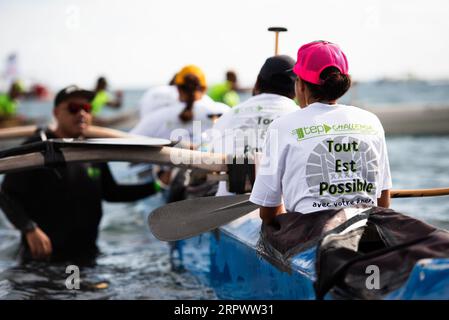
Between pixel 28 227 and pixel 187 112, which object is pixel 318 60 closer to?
pixel 28 227

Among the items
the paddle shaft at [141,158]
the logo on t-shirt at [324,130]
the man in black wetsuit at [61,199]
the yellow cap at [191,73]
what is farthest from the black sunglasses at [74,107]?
the logo on t-shirt at [324,130]

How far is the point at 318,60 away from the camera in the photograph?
3684mm

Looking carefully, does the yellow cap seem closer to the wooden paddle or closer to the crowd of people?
the crowd of people

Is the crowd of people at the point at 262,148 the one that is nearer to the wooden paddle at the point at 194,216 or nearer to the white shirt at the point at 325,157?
the white shirt at the point at 325,157

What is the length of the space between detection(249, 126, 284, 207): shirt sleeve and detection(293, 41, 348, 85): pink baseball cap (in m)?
0.36

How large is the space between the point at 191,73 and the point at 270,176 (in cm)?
411

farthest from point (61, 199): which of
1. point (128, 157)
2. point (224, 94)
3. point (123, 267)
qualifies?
point (224, 94)

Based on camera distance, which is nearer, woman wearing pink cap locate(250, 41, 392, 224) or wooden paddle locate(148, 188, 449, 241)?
woman wearing pink cap locate(250, 41, 392, 224)

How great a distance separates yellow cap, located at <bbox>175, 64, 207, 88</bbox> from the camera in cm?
763

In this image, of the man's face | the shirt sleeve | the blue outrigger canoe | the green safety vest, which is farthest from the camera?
the green safety vest

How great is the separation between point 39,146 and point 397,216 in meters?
2.78

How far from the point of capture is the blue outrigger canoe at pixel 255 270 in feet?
9.46

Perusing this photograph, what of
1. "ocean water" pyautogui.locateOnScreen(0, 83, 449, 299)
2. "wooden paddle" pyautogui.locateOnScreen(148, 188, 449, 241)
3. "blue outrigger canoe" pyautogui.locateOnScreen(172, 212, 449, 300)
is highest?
"wooden paddle" pyautogui.locateOnScreen(148, 188, 449, 241)

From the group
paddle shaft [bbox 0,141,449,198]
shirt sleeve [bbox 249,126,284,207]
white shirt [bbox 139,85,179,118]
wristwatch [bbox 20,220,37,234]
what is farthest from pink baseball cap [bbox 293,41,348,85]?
white shirt [bbox 139,85,179,118]
